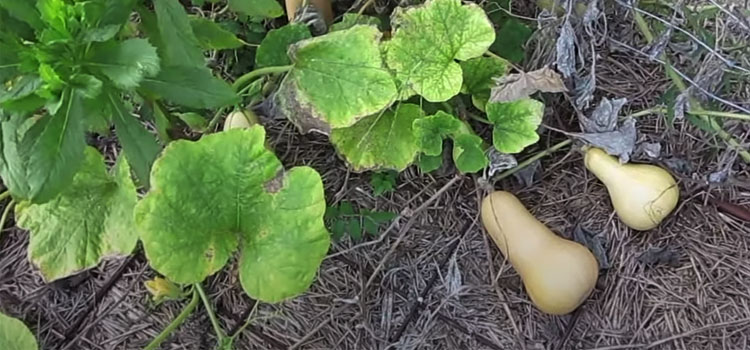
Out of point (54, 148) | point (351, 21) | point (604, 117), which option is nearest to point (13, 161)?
point (54, 148)

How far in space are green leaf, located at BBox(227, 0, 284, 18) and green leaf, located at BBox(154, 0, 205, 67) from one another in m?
0.18

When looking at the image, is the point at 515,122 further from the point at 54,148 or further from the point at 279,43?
the point at 54,148

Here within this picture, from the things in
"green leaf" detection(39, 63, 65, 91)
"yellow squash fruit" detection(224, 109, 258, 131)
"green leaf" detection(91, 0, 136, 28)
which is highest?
"green leaf" detection(91, 0, 136, 28)

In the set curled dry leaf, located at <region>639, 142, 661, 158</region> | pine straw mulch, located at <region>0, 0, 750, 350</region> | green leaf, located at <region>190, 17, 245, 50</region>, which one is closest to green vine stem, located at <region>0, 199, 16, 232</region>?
pine straw mulch, located at <region>0, 0, 750, 350</region>

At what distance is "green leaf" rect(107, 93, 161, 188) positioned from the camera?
3.56 feet

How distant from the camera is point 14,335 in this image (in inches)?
50.1

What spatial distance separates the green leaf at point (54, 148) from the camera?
100 cm

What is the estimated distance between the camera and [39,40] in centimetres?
102

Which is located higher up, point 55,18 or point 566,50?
point 55,18

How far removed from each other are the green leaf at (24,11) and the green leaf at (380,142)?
44 centimetres

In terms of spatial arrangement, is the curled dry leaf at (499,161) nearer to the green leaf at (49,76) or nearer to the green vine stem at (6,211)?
the green leaf at (49,76)

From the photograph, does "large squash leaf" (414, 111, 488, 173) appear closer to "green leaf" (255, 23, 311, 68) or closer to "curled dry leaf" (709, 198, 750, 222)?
"green leaf" (255, 23, 311, 68)

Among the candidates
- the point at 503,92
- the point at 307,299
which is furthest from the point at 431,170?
the point at 307,299

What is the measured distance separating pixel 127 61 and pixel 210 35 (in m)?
0.24
